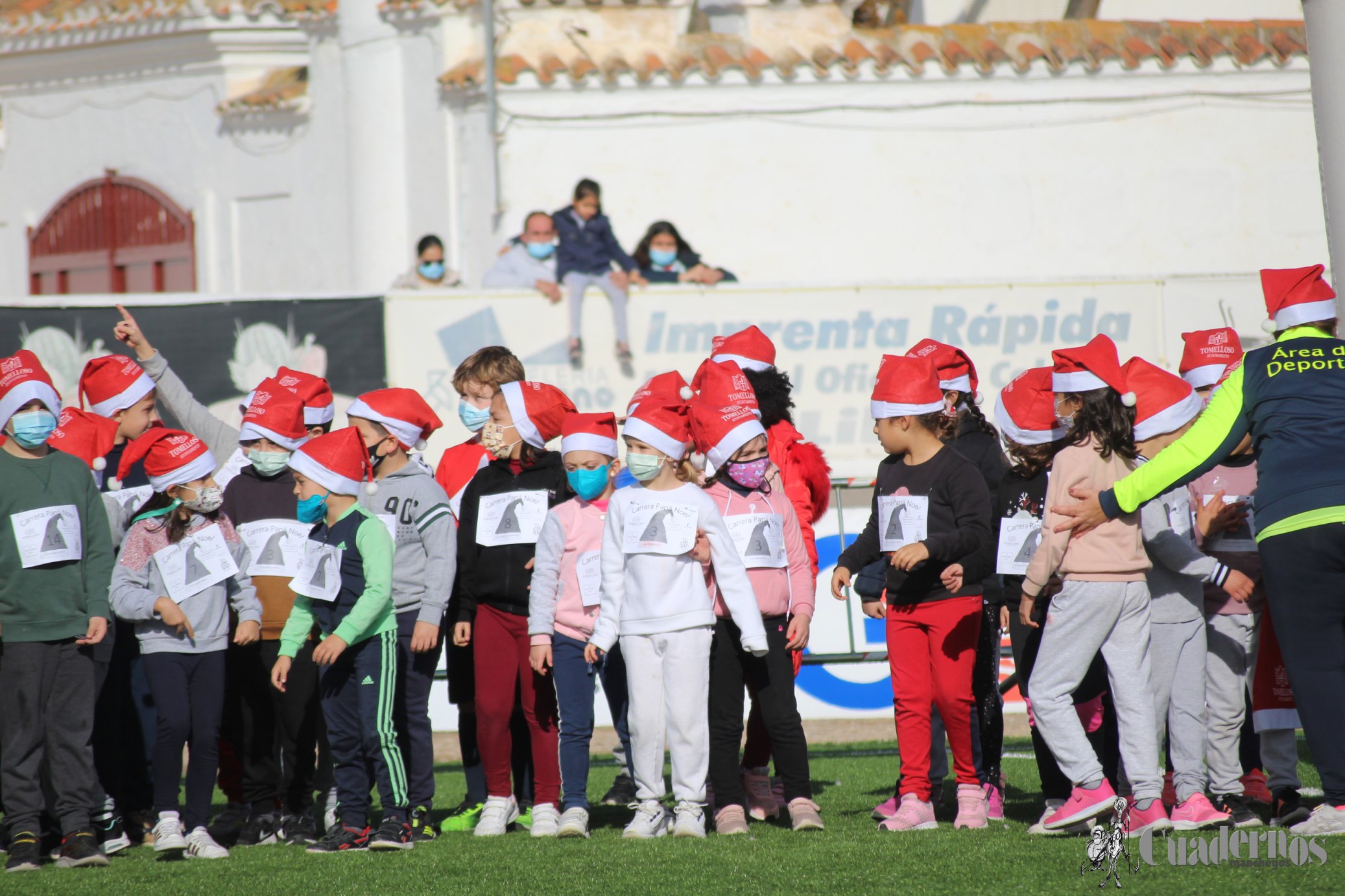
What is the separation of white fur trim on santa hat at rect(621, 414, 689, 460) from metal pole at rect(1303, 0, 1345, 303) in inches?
120

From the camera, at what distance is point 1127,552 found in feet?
19.1

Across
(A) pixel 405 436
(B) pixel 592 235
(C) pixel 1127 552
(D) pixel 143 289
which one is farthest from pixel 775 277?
(C) pixel 1127 552

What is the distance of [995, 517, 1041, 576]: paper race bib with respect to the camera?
6387mm

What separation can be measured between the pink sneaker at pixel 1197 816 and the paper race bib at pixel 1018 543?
42.5 inches

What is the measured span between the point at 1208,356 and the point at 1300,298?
1.35 metres

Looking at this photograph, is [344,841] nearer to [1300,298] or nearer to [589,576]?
[589,576]

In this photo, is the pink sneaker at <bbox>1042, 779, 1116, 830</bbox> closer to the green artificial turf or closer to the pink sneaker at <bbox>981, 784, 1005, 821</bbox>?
the green artificial turf

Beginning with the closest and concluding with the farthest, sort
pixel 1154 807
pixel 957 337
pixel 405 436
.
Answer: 1. pixel 1154 807
2. pixel 405 436
3. pixel 957 337

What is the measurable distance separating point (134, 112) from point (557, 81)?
5420 mm

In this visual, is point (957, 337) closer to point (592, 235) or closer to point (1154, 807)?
point (592, 235)

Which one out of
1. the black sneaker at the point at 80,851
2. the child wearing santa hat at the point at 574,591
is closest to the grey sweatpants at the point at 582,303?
the child wearing santa hat at the point at 574,591

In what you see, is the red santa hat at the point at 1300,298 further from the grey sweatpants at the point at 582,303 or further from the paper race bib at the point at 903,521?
the grey sweatpants at the point at 582,303

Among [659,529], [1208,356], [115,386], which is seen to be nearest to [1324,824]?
[1208,356]

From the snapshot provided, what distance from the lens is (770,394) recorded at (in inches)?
283
